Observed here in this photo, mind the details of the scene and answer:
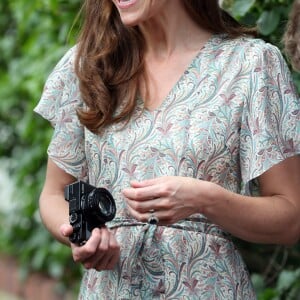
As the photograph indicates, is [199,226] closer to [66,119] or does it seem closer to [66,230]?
Result: [66,230]

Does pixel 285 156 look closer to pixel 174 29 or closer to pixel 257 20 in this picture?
pixel 174 29

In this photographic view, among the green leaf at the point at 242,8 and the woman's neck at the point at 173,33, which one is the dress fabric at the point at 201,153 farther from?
the green leaf at the point at 242,8

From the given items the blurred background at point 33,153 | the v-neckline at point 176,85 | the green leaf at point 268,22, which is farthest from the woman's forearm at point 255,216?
the blurred background at point 33,153

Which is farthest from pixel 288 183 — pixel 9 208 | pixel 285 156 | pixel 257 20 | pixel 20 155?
pixel 9 208

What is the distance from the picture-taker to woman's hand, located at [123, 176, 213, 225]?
3188 mm

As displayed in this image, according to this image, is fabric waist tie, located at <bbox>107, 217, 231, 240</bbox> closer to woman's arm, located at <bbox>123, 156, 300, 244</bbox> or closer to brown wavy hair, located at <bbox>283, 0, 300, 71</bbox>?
woman's arm, located at <bbox>123, 156, 300, 244</bbox>

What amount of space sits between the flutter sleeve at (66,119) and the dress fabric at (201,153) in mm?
129

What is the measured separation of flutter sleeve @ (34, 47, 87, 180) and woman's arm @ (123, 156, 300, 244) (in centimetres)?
38

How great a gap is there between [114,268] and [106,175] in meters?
0.25

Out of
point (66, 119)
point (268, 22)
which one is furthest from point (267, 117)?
point (268, 22)

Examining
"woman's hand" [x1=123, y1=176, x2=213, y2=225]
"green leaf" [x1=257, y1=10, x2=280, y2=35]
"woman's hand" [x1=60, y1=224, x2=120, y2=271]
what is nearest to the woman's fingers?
"woman's hand" [x1=60, y1=224, x2=120, y2=271]

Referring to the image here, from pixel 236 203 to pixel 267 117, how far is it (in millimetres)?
254

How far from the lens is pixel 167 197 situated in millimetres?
3197

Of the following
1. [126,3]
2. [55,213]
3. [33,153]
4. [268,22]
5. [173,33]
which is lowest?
[33,153]
